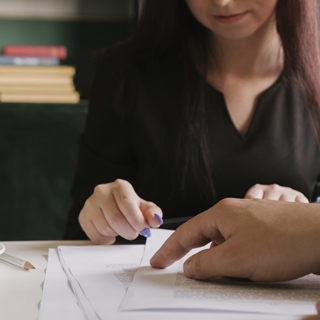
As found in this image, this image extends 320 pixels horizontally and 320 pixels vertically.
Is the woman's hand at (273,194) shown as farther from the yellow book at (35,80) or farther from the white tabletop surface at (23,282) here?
the yellow book at (35,80)

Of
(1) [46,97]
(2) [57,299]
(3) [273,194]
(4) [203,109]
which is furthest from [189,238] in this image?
(1) [46,97]

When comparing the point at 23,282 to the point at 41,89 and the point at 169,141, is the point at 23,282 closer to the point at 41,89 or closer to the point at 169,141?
the point at 169,141

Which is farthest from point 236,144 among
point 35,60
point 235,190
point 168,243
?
point 35,60

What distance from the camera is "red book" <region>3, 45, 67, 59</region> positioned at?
79.0 inches

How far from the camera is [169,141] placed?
3.79 feet

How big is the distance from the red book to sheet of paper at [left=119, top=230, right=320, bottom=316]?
1.48m

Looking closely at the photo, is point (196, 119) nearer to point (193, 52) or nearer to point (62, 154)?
point (193, 52)

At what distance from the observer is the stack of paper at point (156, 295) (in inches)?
20.0

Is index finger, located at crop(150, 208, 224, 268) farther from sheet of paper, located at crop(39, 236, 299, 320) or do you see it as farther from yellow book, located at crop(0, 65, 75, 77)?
yellow book, located at crop(0, 65, 75, 77)

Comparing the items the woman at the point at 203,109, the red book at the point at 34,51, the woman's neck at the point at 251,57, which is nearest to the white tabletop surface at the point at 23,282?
the woman at the point at 203,109

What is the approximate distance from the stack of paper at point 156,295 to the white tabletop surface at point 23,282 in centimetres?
1

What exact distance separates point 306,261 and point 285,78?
65 cm

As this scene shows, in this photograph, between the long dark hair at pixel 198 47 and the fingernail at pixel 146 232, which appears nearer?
the fingernail at pixel 146 232

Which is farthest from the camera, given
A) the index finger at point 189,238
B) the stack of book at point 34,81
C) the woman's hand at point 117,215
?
the stack of book at point 34,81
